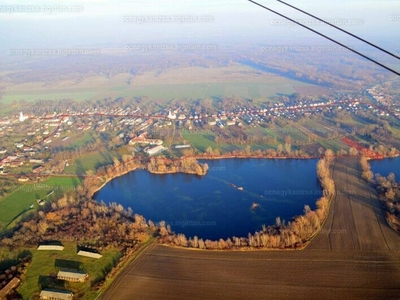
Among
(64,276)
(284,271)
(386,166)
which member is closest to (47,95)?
(64,276)

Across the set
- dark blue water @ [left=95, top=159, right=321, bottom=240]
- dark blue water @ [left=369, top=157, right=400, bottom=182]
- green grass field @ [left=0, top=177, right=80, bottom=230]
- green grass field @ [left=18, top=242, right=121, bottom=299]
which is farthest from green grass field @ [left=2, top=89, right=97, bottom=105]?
dark blue water @ [left=369, top=157, right=400, bottom=182]

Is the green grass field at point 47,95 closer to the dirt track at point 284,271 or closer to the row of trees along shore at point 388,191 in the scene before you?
the dirt track at point 284,271

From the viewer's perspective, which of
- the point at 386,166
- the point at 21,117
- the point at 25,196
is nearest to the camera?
the point at 25,196

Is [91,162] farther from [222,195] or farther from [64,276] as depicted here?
[64,276]

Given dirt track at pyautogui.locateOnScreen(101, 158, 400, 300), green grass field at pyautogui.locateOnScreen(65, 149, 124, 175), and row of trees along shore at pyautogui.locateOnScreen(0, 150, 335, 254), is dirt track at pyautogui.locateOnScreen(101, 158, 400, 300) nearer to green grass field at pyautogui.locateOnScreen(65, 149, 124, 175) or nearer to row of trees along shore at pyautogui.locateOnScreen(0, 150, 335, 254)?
row of trees along shore at pyautogui.locateOnScreen(0, 150, 335, 254)

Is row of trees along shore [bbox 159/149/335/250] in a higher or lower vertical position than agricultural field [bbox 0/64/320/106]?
lower

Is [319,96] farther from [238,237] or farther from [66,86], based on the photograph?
[66,86]

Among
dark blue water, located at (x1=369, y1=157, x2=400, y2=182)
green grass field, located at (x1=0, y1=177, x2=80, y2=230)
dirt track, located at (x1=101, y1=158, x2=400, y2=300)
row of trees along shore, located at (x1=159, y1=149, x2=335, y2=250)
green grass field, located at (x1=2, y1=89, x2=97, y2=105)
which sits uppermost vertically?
green grass field, located at (x1=2, y1=89, x2=97, y2=105)

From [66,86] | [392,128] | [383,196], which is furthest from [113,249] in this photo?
[66,86]
